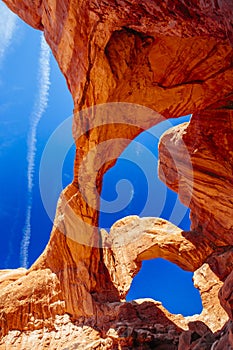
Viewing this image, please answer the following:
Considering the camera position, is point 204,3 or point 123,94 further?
point 123,94

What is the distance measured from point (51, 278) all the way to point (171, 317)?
162 inches

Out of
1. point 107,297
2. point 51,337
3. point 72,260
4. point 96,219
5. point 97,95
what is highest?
point 97,95

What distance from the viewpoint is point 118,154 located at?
1019cm

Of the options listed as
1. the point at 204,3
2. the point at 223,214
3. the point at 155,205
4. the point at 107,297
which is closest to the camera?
the point at 204,3

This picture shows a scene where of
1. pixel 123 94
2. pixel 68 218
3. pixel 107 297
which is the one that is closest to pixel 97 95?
pixel 123 94

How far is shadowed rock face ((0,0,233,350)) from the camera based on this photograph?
22.7 feet

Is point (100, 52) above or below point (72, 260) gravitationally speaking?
above

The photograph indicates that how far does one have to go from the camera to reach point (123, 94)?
335 inches

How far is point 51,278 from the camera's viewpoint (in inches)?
400

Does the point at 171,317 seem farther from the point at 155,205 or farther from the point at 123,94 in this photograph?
the point at 123,94

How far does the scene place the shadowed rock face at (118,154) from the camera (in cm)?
693

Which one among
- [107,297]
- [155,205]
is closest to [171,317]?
[107,297]

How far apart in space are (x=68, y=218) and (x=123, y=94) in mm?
4674

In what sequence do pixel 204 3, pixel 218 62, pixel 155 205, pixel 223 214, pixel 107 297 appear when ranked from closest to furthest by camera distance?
1. pixel 204 3
2. pixel 218 62
3. pixel 107 297
4. pixel 223 214
5. pixel 155 205
